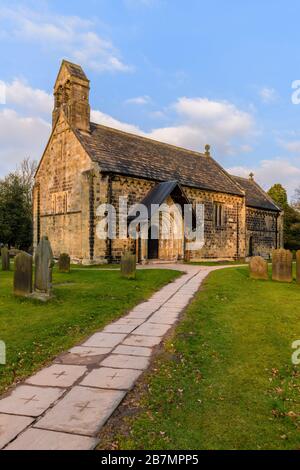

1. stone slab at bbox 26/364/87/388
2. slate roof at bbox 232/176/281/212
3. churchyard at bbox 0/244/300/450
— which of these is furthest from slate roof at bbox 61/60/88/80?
stone slab at bbox 26/364/87/388

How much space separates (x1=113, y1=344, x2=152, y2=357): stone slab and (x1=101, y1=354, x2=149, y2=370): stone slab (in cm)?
14

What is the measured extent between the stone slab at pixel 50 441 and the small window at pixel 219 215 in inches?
1035

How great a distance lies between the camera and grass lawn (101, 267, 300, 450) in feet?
11.5

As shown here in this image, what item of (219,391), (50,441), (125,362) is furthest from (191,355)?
(50,441)

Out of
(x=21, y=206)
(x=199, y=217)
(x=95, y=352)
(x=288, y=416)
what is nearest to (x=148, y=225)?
(x=199, y=217)

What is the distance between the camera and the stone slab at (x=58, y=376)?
4797 mm

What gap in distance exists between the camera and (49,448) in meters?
3.22

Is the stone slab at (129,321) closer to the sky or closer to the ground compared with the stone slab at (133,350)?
closer to the sky

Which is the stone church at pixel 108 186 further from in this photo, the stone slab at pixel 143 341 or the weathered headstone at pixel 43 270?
the stone slab at pixel 143 341

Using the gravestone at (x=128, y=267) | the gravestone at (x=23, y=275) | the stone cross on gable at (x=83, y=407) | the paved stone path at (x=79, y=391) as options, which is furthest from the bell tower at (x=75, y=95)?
the stone cross on gable at (x=83, y=407)

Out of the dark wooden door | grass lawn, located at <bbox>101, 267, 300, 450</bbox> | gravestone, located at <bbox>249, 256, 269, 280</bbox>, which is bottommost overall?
grass lawn, located at <bbox>101, 267, 300, 450</bbox>

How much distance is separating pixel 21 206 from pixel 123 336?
3580 centimetres

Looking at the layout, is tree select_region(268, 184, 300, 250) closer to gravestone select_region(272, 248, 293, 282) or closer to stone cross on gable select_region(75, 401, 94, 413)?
gravestone select_region(272, 248, 293, 282)

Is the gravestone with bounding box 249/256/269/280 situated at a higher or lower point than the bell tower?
lower
